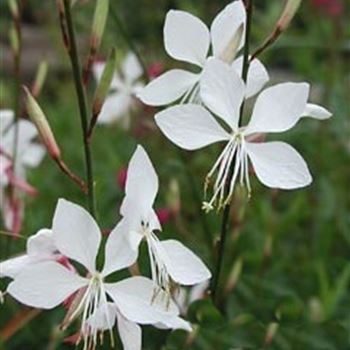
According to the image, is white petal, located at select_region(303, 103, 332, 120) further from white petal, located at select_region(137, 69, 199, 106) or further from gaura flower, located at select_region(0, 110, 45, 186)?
gaura flower, located at select_region(0, 110, 45, 186)

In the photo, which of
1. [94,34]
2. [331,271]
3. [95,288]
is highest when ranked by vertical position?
[94,34]

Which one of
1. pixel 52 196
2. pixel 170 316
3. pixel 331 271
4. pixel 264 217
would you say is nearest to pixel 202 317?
pixel 170 316

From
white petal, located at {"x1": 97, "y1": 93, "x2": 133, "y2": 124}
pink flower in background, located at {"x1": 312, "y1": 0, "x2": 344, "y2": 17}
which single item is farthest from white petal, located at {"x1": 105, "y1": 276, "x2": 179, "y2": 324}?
pink flower in background, located at {"x1": 312, "y1": 0, "x2": 344, "y2": 17}

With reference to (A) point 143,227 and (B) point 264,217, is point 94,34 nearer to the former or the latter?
(A) point 143,227

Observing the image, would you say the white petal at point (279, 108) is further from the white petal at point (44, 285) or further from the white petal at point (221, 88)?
the white petal at point (44, 285)

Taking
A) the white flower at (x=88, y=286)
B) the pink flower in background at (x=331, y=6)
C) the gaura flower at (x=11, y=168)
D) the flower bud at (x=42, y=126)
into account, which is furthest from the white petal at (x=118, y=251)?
the pink flower in background at (x=331, y=6)

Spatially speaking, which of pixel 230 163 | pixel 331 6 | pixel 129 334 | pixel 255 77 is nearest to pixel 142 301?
pixel 129 334
